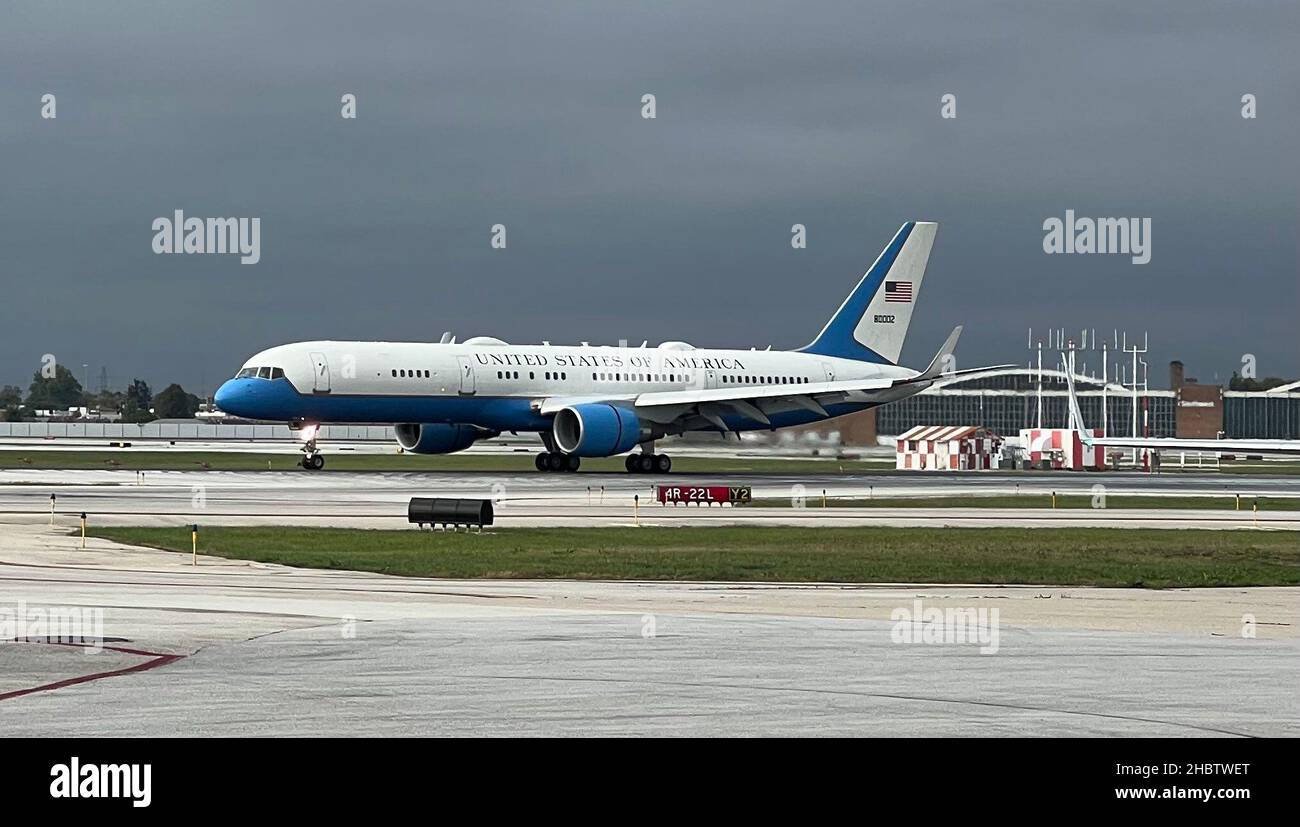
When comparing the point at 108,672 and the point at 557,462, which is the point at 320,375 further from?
the point at 108,672

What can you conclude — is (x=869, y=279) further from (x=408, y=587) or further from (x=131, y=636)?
(x=131, y=636)

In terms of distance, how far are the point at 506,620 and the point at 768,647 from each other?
4.36 metres

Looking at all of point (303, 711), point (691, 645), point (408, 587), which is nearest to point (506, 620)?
point (691, 645)

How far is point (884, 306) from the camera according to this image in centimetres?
9050

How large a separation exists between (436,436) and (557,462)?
544 cm

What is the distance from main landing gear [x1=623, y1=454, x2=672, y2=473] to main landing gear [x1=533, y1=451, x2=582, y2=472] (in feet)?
9.46

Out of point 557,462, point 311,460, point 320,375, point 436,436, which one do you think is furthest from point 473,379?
point 311,460

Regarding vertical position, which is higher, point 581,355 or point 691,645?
point 581,355

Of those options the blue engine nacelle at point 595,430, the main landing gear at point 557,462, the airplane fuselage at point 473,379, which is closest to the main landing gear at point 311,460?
the airplane fuselage at point 473,379

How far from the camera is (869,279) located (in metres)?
90.1

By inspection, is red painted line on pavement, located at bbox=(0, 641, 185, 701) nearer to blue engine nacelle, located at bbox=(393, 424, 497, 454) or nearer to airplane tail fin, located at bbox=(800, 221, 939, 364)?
blue engine nacelle, located at bbox=(393, 424, 497, 454)

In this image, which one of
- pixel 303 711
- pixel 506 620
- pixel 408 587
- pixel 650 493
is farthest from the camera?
pixel 650 493

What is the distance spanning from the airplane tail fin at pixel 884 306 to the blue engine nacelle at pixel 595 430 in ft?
55.2
